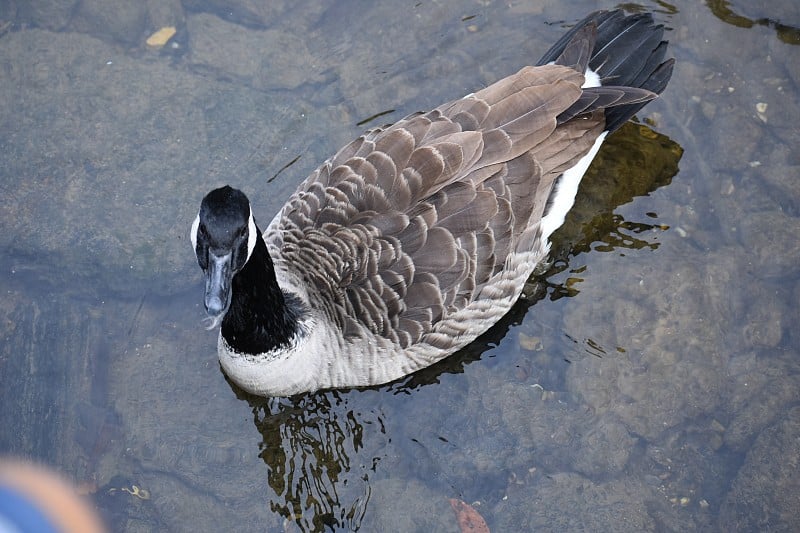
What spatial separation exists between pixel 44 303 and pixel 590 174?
3.74 metres

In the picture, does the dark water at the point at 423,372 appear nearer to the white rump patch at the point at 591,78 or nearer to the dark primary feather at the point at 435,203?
the dark primary feather at the point at 435,203

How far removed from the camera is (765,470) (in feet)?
16.6

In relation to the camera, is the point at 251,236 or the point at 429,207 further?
the point at 429,207

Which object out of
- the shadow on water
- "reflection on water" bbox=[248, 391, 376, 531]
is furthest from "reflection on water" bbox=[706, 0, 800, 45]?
"reflection on water" bbox=[248, 391, 376, 531]

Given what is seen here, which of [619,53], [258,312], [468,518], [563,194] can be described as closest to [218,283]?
[258,312]

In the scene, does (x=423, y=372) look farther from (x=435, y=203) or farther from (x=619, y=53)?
(x=619, y=53)

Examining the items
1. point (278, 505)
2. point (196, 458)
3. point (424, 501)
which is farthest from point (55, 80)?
point (424, 501)

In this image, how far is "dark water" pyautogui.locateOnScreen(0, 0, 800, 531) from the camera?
5.00 meters

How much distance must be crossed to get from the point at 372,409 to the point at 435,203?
135 cm

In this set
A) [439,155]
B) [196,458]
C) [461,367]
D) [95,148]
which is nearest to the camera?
[439,155]

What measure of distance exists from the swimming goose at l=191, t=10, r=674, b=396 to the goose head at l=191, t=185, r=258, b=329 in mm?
428

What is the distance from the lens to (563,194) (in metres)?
5.44

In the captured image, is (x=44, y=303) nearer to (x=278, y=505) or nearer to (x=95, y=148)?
(x=95, y=148)

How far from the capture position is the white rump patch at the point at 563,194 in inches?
211
